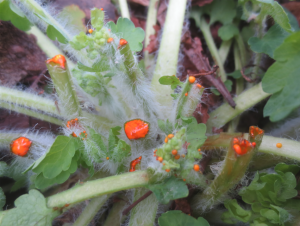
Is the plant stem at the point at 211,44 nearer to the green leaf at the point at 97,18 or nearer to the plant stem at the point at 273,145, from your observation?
the plant stem at the point at 273,145

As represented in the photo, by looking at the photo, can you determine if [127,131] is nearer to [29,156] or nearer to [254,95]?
[29,156]

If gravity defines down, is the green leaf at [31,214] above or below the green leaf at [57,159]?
below

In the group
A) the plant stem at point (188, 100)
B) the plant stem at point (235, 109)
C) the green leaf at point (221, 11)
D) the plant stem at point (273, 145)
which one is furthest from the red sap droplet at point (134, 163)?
the green leaf at point (221, 11)

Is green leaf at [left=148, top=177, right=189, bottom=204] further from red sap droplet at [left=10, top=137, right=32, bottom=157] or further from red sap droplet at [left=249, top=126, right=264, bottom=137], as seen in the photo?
red sap droplet at [left=10, top=137, right=32, bottom=157]

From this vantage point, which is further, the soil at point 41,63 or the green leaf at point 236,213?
the soil at point 41,63

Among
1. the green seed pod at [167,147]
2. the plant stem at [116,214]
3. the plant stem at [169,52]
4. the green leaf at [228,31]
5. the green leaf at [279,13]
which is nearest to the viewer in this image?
the green seed pod at [167,147]

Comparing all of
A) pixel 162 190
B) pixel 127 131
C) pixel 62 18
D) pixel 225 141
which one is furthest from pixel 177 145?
pixel 62 18

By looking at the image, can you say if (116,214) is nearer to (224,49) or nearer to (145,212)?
(145,212)

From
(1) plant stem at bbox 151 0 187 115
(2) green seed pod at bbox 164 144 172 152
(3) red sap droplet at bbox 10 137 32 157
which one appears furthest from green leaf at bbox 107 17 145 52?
(3) red sap droplet at bbox 10 137 32 157
